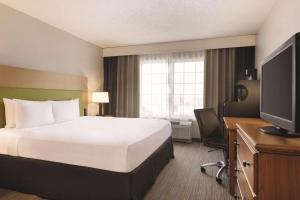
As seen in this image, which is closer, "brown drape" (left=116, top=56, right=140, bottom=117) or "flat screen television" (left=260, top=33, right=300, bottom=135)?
"flat screen television" (left=260, top=33, right=300, bottom=135)

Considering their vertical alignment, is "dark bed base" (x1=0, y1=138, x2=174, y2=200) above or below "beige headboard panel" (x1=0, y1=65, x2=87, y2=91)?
below

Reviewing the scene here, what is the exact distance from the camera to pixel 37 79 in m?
3.42

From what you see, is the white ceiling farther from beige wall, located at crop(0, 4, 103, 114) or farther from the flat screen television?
the flat screen television

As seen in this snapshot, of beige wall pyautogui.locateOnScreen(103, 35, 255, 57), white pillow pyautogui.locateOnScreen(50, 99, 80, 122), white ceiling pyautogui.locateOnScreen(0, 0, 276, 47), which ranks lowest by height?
white pillow pyautogui.locateOnScreen(50, 99, 80, 122)

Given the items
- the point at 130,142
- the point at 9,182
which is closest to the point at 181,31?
the point at 130,142

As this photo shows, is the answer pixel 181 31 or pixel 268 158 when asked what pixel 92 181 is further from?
pixel 181 31

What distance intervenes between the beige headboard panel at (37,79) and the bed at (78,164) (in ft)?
2.94

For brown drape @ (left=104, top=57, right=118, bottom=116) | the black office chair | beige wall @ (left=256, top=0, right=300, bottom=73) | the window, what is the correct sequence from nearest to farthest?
1. beige wall @ (left=256, top=0, right=300, bottom=73)
2. the black office chair
3. the window
4. brown drape @ (left=104, top=57, right=118, bottom=116)

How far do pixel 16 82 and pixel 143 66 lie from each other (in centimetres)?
307

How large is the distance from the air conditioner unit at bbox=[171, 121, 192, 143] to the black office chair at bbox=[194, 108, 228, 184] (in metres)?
1.58

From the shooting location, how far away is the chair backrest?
9.31ft

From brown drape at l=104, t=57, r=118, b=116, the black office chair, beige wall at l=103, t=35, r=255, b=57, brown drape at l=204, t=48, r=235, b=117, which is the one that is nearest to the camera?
the black office chair

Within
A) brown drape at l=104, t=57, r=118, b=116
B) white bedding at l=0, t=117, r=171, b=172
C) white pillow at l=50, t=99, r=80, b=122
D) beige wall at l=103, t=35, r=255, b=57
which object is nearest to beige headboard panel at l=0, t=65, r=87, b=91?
white pillow at l=50, t=99, r=80, b=122

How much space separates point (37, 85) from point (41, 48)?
724mm
